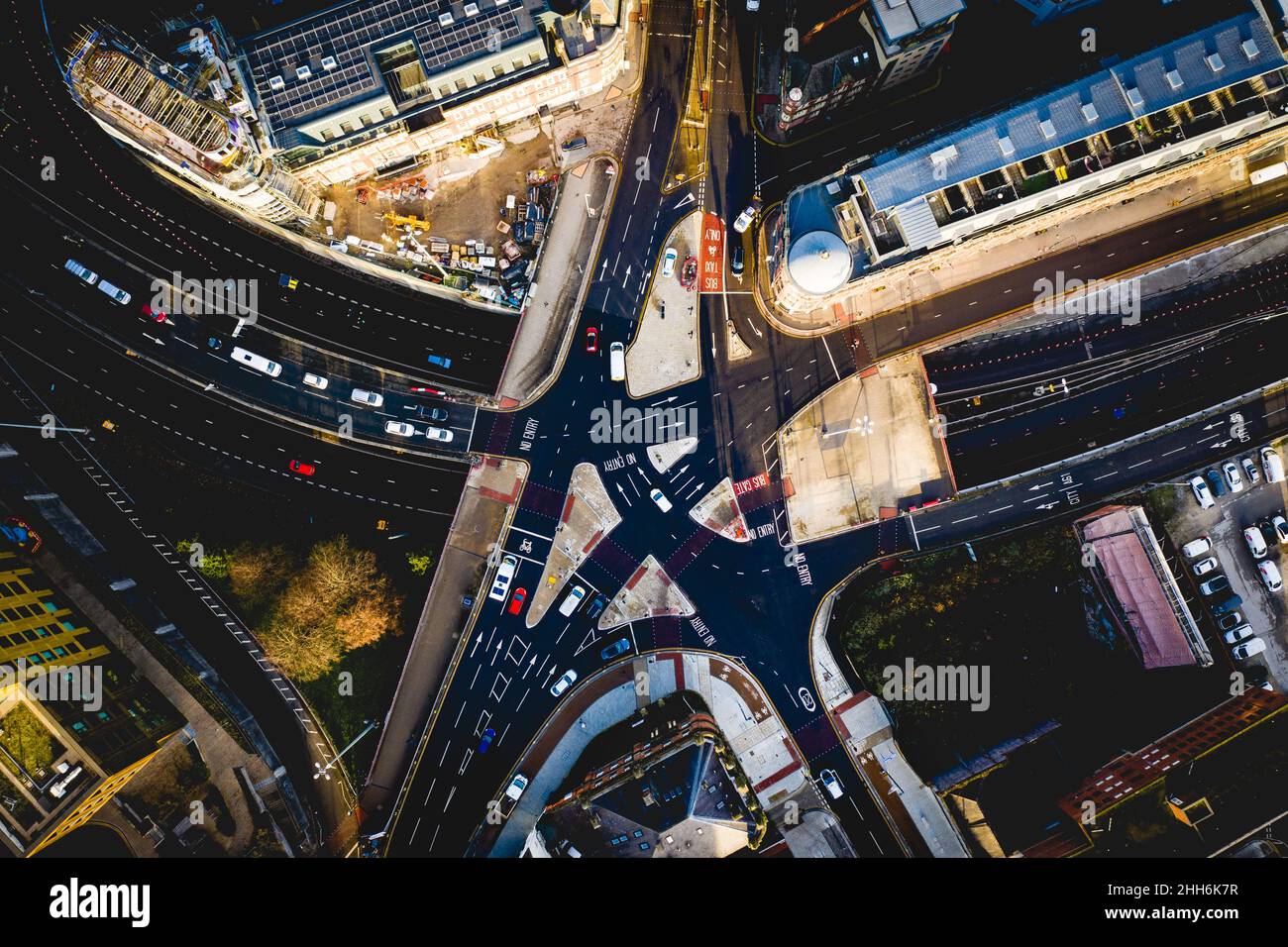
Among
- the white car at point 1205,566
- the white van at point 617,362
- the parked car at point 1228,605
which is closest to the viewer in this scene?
the white car at point 1205,566

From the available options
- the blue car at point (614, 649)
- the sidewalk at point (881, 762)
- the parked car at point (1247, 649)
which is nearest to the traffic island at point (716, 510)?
the sidewalk at point (881, 762)

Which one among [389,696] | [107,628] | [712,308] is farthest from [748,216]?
[107,628]

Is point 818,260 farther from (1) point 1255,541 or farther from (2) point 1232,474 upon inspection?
(1) point 1255,541

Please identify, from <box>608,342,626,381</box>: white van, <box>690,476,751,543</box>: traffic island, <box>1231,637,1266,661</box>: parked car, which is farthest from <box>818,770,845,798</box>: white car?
<box>608,342,626,381</box>: white van

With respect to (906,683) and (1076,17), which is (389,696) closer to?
(906,683)

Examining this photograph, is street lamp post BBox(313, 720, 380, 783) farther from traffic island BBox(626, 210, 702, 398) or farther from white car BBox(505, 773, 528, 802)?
traffic island BBox(626, 210, 702, 398)

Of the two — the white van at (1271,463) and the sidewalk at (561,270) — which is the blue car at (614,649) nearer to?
the sidewalk at (561,270)
